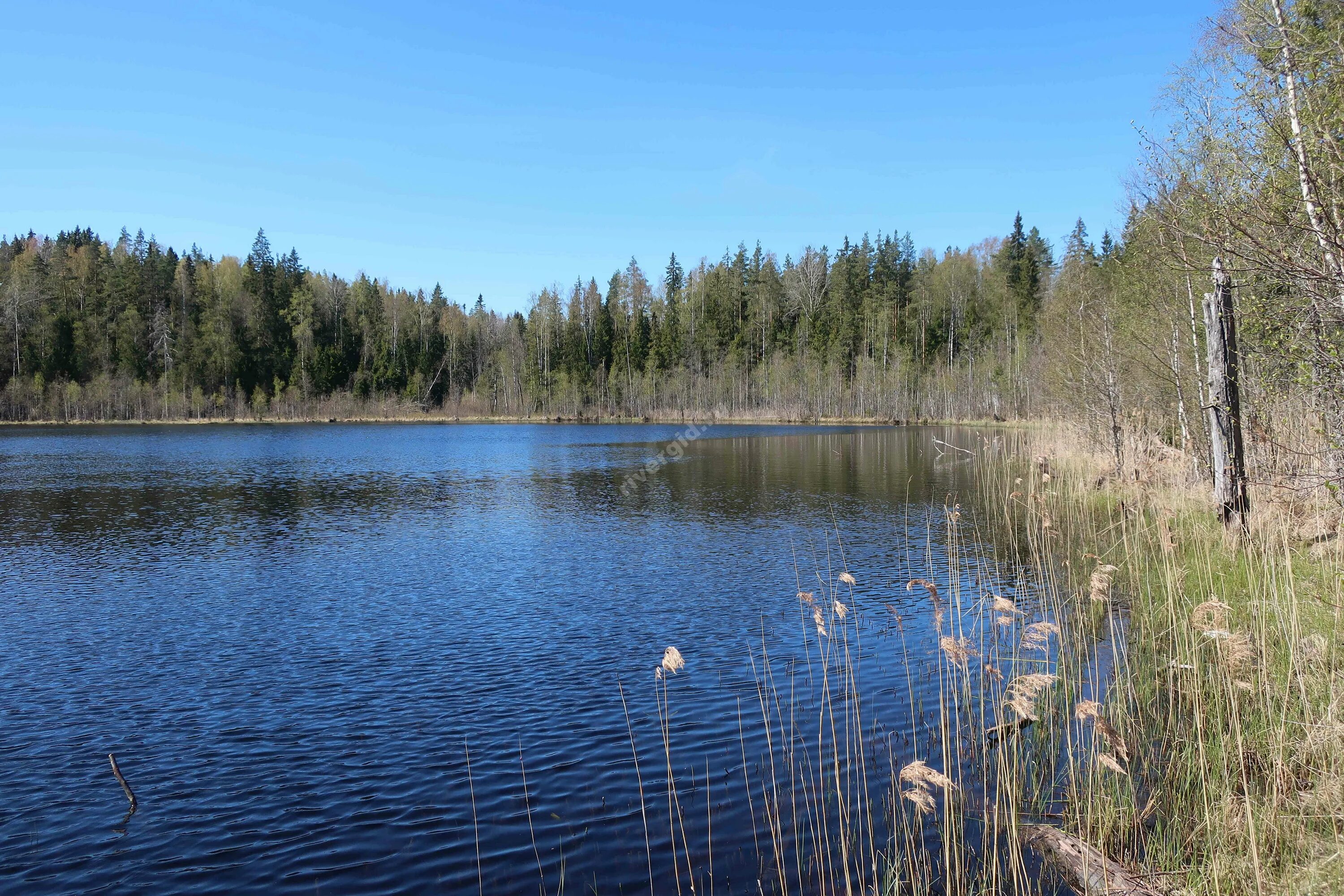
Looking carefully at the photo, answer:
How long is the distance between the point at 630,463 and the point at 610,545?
69.1 ft

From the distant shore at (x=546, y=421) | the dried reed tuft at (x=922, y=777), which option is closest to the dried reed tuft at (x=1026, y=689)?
the dried reed tuft at (x=922, y=777)

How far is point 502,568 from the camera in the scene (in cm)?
1645

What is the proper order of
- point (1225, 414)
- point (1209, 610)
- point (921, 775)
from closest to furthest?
point (921, 775)
point (1209, 610)
point (1225, 414)

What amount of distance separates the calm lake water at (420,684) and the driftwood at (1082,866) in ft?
5.80

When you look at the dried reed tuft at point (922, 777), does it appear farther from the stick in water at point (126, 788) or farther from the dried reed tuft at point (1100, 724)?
the stick in water at point (126, 788)

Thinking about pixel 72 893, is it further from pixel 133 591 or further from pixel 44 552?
pixel 44 552

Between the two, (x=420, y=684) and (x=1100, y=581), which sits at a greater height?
(x=1100, y=581)

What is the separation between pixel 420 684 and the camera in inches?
388

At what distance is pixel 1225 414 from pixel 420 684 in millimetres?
11039

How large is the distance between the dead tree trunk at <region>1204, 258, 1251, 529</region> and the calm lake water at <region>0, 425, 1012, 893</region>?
326cm

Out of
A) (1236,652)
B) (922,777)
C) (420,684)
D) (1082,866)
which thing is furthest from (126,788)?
(1236,652)

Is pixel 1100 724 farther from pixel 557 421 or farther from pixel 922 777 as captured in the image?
pixel 557 421


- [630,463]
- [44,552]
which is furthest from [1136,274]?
[44,552]

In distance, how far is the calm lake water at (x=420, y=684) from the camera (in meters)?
6.22
